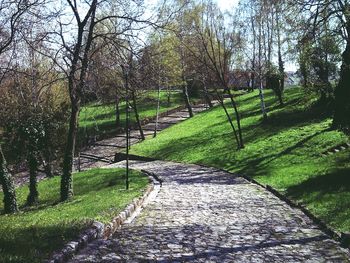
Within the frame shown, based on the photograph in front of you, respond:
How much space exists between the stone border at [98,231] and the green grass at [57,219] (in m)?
0.17

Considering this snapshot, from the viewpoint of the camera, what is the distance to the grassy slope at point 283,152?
47.0 feet

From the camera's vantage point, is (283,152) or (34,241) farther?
(283,152)

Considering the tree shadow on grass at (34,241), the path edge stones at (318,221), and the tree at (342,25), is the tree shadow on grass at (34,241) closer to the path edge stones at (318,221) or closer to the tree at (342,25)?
the path edge stones at (318,221)

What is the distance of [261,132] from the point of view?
31.3 metres

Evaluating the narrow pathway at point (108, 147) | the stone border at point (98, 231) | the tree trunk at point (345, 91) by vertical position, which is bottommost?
the narrow pathway at point (108, 147)

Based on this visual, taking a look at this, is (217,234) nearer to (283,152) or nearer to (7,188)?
(7,188)

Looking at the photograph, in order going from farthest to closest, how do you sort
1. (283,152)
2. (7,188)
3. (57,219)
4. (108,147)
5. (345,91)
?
(108,147) → (283,152) → (345,91) → (7,188) → (57,219)

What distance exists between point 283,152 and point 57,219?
49.4 ft

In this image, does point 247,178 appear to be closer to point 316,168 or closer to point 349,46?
point 316,168

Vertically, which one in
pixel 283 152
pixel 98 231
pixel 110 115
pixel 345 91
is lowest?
pixel 283 152

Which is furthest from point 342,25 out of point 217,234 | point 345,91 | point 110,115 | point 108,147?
point 110,115

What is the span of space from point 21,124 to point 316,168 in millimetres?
14865

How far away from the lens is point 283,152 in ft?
79.1

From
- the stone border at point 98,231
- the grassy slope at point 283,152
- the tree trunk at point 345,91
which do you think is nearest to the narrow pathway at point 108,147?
the grassy slope at point 283,152
